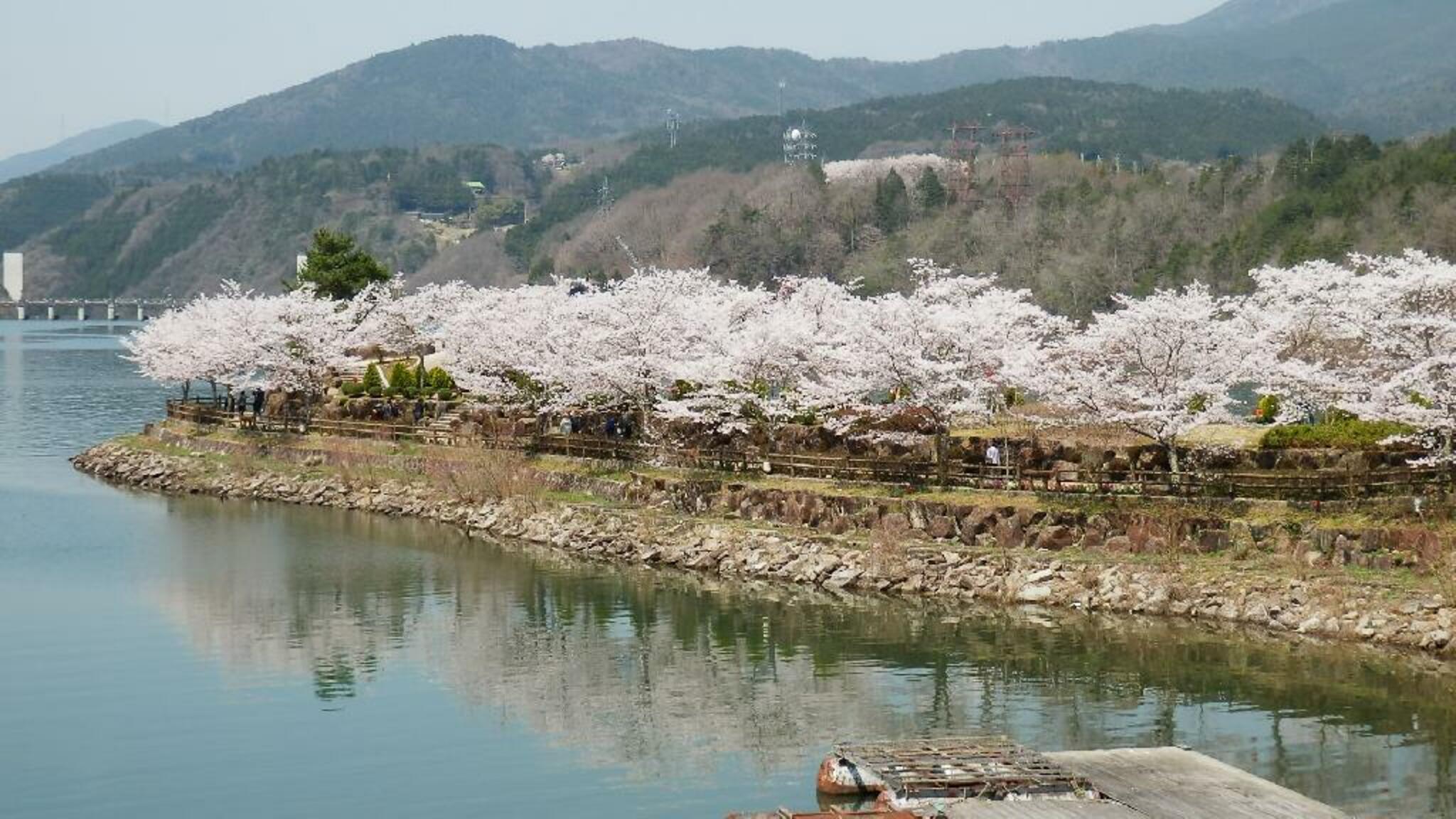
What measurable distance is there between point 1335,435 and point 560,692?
50.3 ft

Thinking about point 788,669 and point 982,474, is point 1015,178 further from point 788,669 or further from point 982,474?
point 788,669

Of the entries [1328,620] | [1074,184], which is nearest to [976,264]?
[1074,184]

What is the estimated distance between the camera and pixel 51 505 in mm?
47500

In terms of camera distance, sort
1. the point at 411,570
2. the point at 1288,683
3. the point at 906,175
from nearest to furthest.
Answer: the point at 1288,683
the point at 411,570
the point at 906,175

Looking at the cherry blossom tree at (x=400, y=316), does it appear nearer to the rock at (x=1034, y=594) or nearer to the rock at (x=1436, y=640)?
the rock at (x=1034, y=594)

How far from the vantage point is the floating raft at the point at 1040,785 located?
61.7 feet

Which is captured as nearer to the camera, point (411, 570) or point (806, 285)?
point (411, 570)

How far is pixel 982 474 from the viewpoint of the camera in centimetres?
3534

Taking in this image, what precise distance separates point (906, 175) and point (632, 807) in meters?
149

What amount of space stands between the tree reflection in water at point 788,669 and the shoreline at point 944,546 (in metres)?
0.66

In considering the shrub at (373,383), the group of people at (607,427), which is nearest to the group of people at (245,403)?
the shrub at (373,383)

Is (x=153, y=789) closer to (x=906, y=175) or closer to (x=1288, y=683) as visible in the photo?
(x=1288, y=683)

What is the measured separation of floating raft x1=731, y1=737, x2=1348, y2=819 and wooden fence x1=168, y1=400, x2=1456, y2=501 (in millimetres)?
11088

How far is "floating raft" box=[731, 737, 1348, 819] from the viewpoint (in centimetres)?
1880
